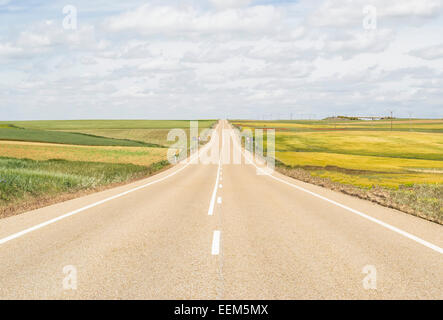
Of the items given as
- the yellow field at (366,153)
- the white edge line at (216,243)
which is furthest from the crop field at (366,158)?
the white edge line at (216,243)

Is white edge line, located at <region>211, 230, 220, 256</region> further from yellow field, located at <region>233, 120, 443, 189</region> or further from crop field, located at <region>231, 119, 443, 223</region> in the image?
yellow field, located at <region>233, 120, 443, 189</region>

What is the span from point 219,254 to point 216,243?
87cm

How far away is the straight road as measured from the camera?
5.35 m

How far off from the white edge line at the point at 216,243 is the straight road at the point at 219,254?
19 millimetres

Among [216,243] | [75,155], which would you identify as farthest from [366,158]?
[216,243]

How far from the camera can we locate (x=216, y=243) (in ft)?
26.5

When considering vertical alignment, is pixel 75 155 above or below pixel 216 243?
above

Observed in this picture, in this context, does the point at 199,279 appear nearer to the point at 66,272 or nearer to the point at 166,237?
the point at 66,272

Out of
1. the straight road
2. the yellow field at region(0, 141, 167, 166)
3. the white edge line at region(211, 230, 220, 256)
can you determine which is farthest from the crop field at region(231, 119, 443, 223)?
the yellow field at region(0, 141, 167, 166)

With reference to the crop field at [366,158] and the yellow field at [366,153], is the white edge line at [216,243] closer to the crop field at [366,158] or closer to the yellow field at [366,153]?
the crop field at [366,158]

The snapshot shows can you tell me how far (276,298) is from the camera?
503cm

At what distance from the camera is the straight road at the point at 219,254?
5352mm

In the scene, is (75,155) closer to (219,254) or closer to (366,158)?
(366,158)
